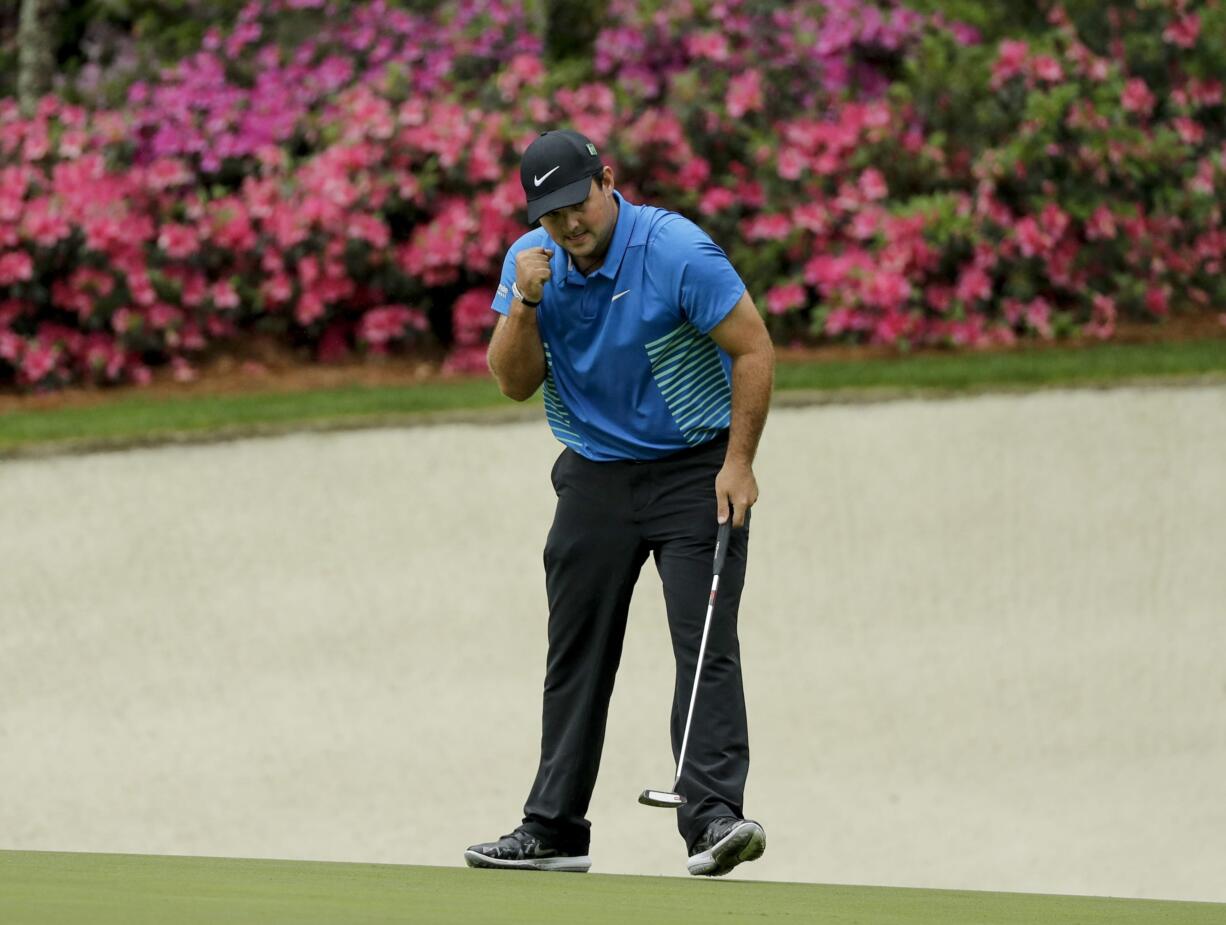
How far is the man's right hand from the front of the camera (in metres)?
4.30

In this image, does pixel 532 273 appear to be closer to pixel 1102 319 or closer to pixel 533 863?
pixel 533 863

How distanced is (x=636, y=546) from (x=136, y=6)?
964cm

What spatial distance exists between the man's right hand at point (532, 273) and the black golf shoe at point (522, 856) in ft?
4.01

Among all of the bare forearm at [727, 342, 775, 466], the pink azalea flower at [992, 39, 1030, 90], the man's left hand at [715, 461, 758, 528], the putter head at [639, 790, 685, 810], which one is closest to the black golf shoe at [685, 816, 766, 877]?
the putter head at [639, 790, 685, 810]

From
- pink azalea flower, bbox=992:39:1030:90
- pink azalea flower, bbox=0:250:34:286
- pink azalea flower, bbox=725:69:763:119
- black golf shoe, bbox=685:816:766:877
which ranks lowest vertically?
black golf shoe, bbox=685:816:766:877

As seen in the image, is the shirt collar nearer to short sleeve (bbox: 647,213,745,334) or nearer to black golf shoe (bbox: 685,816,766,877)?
short sleeve (bbox: 647,213,745,334)

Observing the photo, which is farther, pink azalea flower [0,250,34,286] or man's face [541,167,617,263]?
pink azalea flower [0,250,34,286]

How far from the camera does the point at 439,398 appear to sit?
10.2 metres

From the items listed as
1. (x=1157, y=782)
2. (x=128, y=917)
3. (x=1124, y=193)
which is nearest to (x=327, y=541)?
(x=1157, y=782)

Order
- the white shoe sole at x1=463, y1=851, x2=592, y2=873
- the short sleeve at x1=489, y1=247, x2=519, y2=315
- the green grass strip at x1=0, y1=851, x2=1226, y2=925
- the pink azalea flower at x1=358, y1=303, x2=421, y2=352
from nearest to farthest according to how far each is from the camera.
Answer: the green grass strip at x1=0, y1=851, x2=1226, y2=925, the short sleeve at x1=489, y1=247, x2=519, y2=315, the white shoe sole at x1=463, y1=851, x2=592, y2=873, the pink azalea flower at x1=358, y1=303, x2=421, y2=352

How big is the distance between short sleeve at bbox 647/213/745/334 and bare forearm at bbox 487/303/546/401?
0.94ft

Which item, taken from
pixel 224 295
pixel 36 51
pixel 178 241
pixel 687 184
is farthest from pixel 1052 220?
pixel 36 51

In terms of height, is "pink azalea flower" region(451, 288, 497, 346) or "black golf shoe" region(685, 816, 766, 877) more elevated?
"pink azalea flower" region(451, 288, 497, 346)

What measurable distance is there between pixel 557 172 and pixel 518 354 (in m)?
0.41
